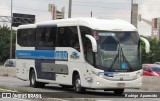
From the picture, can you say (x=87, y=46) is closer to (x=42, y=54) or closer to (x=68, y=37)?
(x=68, y=37)

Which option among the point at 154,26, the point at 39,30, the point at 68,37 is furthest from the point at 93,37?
the point at 154,26

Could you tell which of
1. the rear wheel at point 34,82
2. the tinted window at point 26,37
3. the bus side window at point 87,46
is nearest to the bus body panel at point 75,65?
the bus side window at point 87,46

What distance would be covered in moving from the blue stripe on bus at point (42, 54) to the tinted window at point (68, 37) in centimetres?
46

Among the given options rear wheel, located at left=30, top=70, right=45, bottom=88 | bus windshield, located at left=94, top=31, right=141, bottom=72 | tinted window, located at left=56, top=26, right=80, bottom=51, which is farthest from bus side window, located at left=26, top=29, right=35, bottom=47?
bus windshield, located at left=94, top=31, right=141, bottom=72

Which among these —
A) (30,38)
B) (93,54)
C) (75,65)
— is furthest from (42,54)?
(93,54)

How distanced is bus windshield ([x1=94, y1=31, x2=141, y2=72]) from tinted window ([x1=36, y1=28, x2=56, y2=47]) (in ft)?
13.1

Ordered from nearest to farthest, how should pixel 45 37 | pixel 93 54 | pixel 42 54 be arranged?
pixel 93 54
pixel 45 37
pixel 42 54

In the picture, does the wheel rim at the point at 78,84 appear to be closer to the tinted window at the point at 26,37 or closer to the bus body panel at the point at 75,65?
the bus body panel at the point at 75,65

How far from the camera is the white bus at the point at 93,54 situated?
69.7 feet

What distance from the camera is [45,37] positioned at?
25.7 meters

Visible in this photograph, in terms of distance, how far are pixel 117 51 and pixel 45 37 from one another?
5515 millimetres

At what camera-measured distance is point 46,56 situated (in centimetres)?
2559

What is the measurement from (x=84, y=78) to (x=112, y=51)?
1.75 meters

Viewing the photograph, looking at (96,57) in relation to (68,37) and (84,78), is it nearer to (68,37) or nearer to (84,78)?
(84,78)
